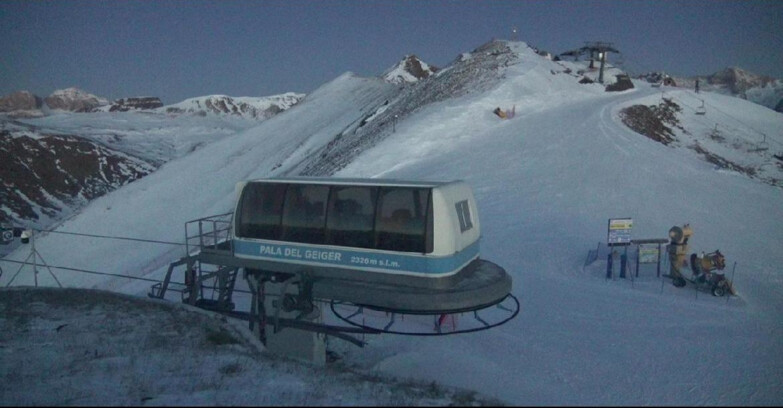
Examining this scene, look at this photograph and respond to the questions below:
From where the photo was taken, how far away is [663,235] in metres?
17.0

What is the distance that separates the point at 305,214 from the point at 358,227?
1.15 metres

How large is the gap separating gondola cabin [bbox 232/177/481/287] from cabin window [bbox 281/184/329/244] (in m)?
0.02

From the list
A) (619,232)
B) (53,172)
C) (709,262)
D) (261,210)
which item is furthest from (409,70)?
(261,210)

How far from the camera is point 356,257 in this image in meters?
8.97

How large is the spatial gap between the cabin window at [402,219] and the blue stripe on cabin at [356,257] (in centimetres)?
19

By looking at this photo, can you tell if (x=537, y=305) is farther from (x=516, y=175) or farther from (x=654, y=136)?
(x=654, y=136)

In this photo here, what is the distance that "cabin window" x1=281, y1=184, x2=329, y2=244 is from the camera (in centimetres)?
926

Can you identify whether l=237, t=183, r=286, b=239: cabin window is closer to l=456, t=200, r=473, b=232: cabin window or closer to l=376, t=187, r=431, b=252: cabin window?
l=376, t=187, r=431, b=252: cabin window

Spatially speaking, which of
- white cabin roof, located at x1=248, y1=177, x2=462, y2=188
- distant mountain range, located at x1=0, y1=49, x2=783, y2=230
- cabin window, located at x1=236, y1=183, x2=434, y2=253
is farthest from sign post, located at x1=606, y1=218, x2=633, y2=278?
distant mountain range, located at x1=0, y1=49, x2=783, y2=230

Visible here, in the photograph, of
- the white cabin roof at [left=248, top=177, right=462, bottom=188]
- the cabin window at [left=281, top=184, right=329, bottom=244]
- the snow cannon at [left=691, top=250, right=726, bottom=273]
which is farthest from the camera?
the snow cannon at [left=691, top=250, right=726, bottom=273]

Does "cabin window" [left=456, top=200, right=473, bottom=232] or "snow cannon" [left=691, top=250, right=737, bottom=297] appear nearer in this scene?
"cabin window" [left=456, top=200, right=473, bottom=232]

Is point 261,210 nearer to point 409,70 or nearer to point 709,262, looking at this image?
Result: point 709,262

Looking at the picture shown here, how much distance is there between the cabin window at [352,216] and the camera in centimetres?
888

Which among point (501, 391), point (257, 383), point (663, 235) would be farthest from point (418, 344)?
point (663, 235)
